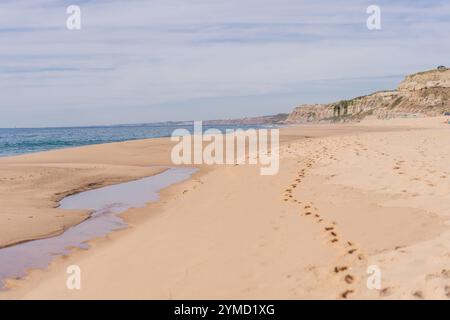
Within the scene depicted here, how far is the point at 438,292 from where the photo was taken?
4.45m

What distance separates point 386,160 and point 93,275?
1019cm

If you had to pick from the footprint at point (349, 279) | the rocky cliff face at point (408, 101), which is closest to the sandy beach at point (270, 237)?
the footprint at point (349, 279)

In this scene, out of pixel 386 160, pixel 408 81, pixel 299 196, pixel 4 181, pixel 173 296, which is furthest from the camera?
pixel 408 81

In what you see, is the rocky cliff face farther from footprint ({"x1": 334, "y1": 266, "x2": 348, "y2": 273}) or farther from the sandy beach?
footprint ({"x1": 334, "y1": 266, "x2": 348, "y2": 273})

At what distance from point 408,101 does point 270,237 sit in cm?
9953

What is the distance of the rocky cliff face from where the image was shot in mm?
91312

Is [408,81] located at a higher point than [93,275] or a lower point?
higher

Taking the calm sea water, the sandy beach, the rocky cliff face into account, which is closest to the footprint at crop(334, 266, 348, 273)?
the sandy beach

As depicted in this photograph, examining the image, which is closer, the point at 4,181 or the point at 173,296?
the point at 173,296

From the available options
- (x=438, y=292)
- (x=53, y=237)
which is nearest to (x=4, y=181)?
(x=53, y=237)

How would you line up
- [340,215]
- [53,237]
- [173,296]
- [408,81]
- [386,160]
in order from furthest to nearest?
[408,81], [386,160], [53,237], [340,215], [173,296]

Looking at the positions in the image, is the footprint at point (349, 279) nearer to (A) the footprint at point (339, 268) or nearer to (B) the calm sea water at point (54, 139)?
(A) the footprint at point (339, 268)

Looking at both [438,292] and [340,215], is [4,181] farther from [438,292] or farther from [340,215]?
[438,292]

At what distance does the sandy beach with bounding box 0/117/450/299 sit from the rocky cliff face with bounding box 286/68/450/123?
272ft
